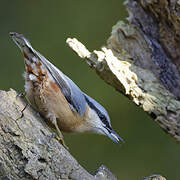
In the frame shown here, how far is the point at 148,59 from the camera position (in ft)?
10.7

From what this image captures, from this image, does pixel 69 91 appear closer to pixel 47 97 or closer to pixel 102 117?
pixel 47 97

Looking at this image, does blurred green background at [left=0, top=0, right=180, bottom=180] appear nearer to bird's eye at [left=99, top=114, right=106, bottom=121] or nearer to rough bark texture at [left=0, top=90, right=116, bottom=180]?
bird's eye at [left=99, top=114, right=106, bottom=121]

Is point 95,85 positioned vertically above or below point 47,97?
above

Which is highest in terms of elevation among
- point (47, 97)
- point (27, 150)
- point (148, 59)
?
point (148, 59)

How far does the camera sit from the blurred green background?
4.70 m

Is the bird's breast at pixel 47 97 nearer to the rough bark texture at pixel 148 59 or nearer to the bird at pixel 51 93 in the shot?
the bird at pixel 51 93

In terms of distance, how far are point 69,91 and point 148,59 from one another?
2.35ft

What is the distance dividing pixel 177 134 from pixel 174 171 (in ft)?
5.56

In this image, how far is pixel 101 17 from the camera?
482cm

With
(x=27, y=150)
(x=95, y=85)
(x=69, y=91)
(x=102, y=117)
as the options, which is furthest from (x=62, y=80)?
(x=95, y=85)

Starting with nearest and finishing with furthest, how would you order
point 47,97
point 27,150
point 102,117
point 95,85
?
point 27,150 < point 47,97 < point 102,117 < point 95,85

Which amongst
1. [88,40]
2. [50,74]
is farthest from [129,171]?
[50,74]

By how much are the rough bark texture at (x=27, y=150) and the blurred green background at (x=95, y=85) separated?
89.8 inches

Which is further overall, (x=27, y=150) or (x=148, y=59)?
(x=148, y=59)
